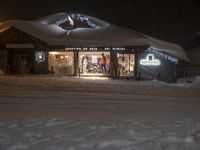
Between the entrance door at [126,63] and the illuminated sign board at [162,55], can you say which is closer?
the illuminated sign board at [162,55]

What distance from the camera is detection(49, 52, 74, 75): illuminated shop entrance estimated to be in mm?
34438

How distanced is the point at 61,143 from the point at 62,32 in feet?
94.0

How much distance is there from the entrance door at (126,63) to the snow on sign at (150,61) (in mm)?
961

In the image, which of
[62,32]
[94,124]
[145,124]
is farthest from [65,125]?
[62,32]

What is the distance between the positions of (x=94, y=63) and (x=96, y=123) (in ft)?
81.6

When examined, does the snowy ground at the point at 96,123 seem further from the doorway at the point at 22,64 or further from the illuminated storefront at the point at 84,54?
the doorway at the point at 22,64

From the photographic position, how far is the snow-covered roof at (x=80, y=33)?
32312 mm

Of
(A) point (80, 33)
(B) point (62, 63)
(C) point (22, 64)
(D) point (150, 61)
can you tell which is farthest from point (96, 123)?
(C) point (22, 64)

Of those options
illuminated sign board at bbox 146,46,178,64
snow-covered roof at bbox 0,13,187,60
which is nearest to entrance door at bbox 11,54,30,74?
snow-covered roof at bbox 0,13,187,60

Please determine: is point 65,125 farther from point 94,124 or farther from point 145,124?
point 145,124

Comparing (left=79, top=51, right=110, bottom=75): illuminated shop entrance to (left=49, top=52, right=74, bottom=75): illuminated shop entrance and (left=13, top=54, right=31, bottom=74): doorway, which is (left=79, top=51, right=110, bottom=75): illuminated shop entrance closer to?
(left=49, top=52, right=74, bottom=75): illuminated shop entrance

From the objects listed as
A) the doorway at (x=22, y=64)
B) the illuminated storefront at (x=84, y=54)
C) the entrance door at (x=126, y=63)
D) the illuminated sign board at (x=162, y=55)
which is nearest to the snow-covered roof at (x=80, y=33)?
the illuminated storefront at (x=84, y=54)

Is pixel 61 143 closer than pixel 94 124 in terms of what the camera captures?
Yes

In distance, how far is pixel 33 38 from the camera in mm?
32875
